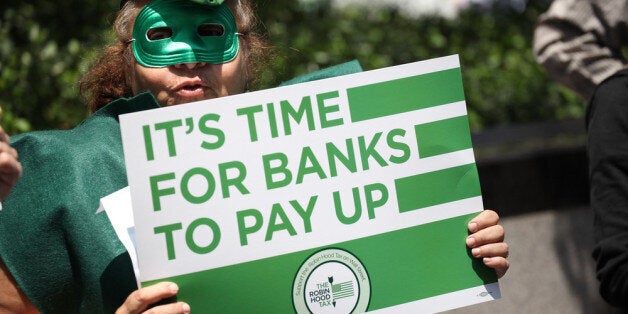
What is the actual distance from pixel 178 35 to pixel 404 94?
65cm

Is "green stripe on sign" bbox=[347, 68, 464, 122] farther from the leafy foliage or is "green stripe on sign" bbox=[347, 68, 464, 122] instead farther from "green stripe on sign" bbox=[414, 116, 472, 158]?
the leafy foliage

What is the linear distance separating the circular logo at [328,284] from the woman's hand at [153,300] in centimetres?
29

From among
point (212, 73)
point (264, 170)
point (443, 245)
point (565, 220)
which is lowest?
point (565, 220)

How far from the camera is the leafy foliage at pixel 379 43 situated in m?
4.45

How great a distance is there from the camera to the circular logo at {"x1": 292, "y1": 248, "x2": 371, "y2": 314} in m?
2.14

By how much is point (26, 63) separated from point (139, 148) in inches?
84.3

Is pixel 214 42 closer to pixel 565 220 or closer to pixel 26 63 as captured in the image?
pixel 26 63

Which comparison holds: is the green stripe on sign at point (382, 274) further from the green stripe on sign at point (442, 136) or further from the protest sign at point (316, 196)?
the green stripe on sign at point (442, 136)

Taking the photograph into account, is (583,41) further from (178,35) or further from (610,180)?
(178,35)

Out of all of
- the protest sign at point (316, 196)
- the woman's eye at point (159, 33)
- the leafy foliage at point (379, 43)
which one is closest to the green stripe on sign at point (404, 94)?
the protest sign at point (316, 196)

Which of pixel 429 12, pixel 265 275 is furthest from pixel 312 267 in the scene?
pixel 429 12

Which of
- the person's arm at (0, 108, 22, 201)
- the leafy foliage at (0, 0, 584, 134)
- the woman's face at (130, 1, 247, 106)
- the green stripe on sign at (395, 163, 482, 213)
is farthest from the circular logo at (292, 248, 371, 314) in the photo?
the leafy foliage at (0, 0, 584, 134)

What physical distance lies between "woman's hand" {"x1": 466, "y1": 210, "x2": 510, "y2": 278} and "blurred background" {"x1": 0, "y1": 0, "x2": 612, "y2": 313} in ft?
3.99

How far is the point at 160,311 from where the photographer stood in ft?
6.59
